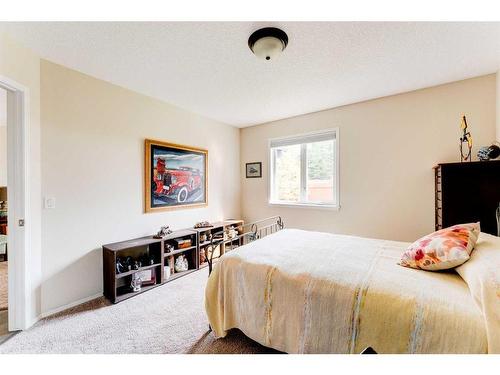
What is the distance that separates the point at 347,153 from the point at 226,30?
2357 millimetres

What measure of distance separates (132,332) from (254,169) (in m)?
3.07

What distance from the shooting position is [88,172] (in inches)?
91.7

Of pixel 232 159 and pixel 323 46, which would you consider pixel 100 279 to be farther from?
pixel 323 46

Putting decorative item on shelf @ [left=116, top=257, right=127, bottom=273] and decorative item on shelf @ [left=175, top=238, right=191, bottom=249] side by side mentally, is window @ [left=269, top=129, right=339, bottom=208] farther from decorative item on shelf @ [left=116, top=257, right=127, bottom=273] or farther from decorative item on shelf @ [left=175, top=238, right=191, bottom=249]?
decorative item on shelf @ [left=116, top=257, right=127, bottom=273]

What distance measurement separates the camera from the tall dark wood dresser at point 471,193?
78.6 inches

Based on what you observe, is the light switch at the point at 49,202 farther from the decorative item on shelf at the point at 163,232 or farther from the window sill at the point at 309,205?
the window sill at the point at 309,205

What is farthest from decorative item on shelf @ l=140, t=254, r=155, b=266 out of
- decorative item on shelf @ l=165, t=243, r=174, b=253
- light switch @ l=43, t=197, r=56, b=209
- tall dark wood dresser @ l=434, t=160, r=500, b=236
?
tall dark wood dresser @ l=434, t=160, r=500, b=236

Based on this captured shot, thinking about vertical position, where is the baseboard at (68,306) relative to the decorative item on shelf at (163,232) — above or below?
below

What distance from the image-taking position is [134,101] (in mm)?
2721

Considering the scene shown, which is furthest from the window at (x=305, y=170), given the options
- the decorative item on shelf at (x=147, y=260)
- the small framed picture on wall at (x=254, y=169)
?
the decorative item on shelf at (x=147, y=260)

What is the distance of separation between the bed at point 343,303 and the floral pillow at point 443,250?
2.4 inches

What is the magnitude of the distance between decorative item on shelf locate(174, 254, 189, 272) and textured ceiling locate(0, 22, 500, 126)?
225cm

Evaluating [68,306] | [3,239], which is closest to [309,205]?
[68,306]
